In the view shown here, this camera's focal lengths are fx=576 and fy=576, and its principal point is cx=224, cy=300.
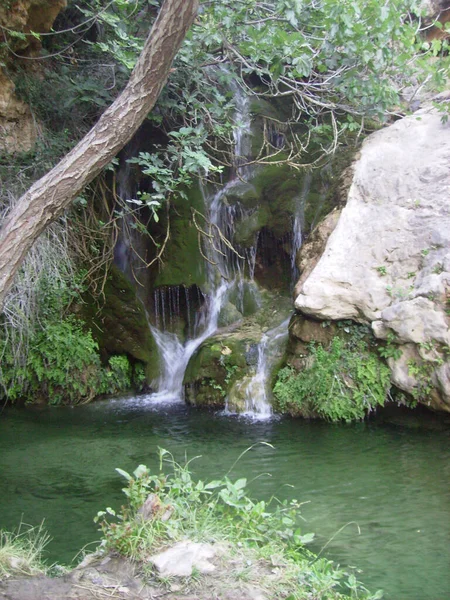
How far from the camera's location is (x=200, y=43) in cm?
752

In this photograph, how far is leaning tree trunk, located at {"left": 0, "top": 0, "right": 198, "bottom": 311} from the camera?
12.4 feet

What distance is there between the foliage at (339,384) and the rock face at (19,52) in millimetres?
5448

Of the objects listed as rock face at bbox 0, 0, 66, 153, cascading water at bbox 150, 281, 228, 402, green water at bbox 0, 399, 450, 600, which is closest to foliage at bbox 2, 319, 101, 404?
green water at bbox 0, 399, 450, 600

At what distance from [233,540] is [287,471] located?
264 cm

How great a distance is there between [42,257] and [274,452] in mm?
4200

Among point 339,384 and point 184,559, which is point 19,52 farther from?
point 184,559

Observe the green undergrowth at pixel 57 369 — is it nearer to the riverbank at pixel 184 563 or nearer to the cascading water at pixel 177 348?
the cascading water at pixel 177 348

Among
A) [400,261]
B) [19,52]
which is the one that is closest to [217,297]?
[400,261]

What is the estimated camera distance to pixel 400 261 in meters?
8.18

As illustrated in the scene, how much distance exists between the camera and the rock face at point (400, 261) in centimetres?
743

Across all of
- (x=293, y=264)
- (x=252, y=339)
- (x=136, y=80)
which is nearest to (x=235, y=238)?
(x=293, y=264)

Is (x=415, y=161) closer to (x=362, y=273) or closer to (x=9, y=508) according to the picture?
(x=362, y=273)

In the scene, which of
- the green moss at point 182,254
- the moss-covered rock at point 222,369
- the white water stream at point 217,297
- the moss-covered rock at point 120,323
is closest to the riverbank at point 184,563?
the moss-covered rock at point 222,369

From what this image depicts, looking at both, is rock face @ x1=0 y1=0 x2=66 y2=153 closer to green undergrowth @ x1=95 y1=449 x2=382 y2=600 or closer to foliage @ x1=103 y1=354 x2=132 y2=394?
foliage @ x1=103 y1=354 x2=132 y2=394
